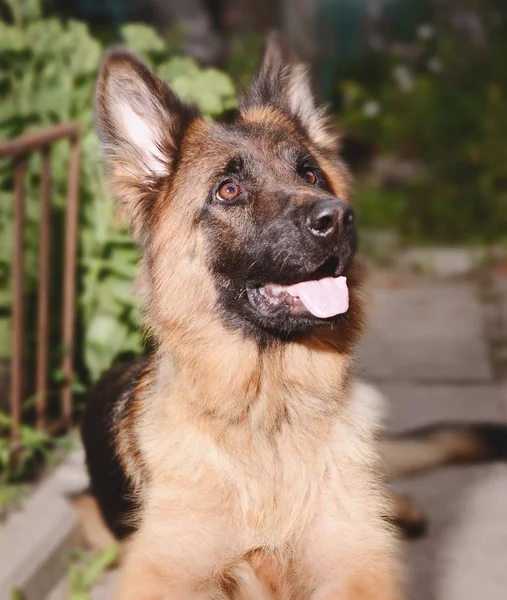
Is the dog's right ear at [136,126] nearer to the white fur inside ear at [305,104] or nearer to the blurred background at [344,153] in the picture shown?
the blurred background at [344,153]

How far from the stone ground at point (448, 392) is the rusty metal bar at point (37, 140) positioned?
77.5 inches

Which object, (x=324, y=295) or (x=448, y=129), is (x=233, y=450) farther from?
(x=448, y=129)

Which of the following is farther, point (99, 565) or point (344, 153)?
point (344, 153)

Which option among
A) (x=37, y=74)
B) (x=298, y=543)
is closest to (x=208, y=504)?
(x=298, y=543)

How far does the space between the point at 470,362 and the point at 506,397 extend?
2.29 feet

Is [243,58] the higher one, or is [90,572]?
[243,58]

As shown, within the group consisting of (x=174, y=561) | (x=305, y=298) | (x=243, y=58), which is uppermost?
(x=243, y=58)

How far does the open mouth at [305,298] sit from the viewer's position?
288 cm

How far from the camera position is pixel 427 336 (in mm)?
6914

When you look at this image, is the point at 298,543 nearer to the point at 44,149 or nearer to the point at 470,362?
the point at 44,149

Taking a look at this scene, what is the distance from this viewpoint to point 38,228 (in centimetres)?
484

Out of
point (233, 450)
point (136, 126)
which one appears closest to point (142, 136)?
point (136, 126)

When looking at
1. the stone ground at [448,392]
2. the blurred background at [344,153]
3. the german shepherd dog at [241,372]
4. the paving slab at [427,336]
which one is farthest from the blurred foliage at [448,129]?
the german shepherd dog at [241,372]

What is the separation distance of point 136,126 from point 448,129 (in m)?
7.84
